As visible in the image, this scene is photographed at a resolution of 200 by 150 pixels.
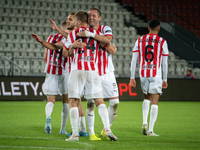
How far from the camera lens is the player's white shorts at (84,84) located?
178 inches

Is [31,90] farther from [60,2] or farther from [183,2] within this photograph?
[183,2]

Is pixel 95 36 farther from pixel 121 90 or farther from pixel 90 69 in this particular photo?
pixel 121 90

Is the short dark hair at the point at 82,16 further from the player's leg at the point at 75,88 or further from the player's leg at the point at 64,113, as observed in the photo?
the player's leg at the point at 64,113

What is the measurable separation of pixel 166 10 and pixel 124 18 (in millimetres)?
3128

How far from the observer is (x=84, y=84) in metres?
4.58

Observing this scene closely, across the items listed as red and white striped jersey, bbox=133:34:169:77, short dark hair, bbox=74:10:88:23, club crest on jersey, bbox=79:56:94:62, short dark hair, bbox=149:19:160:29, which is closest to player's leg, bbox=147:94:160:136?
red and white striped jersey, bbox=133:34:169:77

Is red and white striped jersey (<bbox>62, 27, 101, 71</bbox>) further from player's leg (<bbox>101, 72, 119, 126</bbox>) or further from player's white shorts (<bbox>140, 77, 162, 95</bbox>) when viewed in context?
player's white shorts (<bbox>140, 77, 162, 95</bbox>)

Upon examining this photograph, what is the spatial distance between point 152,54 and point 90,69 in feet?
5.07

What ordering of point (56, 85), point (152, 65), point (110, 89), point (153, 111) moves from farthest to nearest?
point (56, 85)
point (152, 65)
point (153, 111)
point (110, 89)

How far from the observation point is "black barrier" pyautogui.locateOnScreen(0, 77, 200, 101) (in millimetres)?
13494

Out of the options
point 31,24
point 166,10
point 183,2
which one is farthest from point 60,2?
point 183,2

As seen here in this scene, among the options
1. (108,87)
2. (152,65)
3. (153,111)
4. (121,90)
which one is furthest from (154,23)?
(121,90)

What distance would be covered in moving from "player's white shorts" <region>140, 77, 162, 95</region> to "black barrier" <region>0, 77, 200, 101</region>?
8.62m

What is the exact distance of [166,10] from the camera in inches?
856
